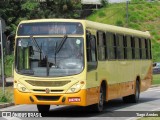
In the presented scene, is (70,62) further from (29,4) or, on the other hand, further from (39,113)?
(29,4)

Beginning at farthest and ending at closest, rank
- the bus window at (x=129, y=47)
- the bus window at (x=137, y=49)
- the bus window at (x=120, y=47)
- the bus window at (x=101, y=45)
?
the bus window at (x=137, y=49) < the bus window at (x=129, y=47) < the bus window at (x=120, y=47) < the bus window at (x=101, y=45)

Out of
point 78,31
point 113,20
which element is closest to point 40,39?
point 78,31

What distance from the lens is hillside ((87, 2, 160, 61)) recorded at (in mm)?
72688

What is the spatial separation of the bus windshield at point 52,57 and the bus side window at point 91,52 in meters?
0.34

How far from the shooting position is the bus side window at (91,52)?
18.9m

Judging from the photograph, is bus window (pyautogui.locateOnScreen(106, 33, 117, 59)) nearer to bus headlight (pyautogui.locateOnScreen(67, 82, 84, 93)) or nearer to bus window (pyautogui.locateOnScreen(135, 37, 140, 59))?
bus headlight (pyautogui.locateOnScreen(67, 82, 84, 93))

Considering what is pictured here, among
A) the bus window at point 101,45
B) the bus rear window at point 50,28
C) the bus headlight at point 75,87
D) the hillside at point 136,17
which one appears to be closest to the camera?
the bus headlight at point 75,87

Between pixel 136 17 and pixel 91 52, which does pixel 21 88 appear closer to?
pixel 91 52

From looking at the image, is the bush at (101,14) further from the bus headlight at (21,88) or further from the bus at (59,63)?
the bus headlight at (21,88)

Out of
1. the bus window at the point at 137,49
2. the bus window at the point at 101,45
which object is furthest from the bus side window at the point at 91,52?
the bus window at the point at 137,49

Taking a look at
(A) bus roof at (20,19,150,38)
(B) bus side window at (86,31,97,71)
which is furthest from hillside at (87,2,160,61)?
(B) bus side window at (86,31,97,71)

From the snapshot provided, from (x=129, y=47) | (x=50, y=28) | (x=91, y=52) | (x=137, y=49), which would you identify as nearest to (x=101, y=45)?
(x=91, y=52)

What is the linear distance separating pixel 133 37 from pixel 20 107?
5.46 m

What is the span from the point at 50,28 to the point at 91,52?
145cm
